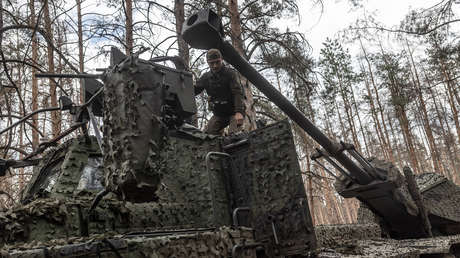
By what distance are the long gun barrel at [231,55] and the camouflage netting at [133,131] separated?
472 millimetres

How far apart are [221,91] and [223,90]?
0.03 metres

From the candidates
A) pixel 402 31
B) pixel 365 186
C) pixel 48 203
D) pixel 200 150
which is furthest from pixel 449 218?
pixel 48 203

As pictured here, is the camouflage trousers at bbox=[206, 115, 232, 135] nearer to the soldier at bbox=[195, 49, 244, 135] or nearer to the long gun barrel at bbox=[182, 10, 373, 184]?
the soldier at bbox=[195, 49, 244, 135]

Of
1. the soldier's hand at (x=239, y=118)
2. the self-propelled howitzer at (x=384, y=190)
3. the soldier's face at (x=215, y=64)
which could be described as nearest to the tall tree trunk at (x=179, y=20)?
the soldier's face at (x=215, y=64)

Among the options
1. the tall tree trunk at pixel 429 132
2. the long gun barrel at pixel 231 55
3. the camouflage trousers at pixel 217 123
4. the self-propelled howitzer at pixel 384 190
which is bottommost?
the self-propelled howitzer at pixel 384 190

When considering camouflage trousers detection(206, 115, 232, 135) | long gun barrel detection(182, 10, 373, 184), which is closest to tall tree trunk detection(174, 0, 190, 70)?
camouflage trousers detection(206, 115, 232, 135)

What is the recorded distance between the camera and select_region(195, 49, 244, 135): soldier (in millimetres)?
4238

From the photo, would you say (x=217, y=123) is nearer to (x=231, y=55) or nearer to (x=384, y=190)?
(x=231, y=55)

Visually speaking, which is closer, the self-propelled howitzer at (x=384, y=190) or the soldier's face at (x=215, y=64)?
the soldier's face at (x=215, y=64)

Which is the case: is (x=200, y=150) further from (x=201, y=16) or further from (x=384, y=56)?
(x=384, y=56)

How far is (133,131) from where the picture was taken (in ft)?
5.96

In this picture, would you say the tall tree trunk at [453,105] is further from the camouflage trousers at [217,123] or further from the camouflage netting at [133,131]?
the camouflage netting at [133,131]

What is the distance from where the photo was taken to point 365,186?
5016 mm

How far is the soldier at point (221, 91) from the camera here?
4238 millimetres
